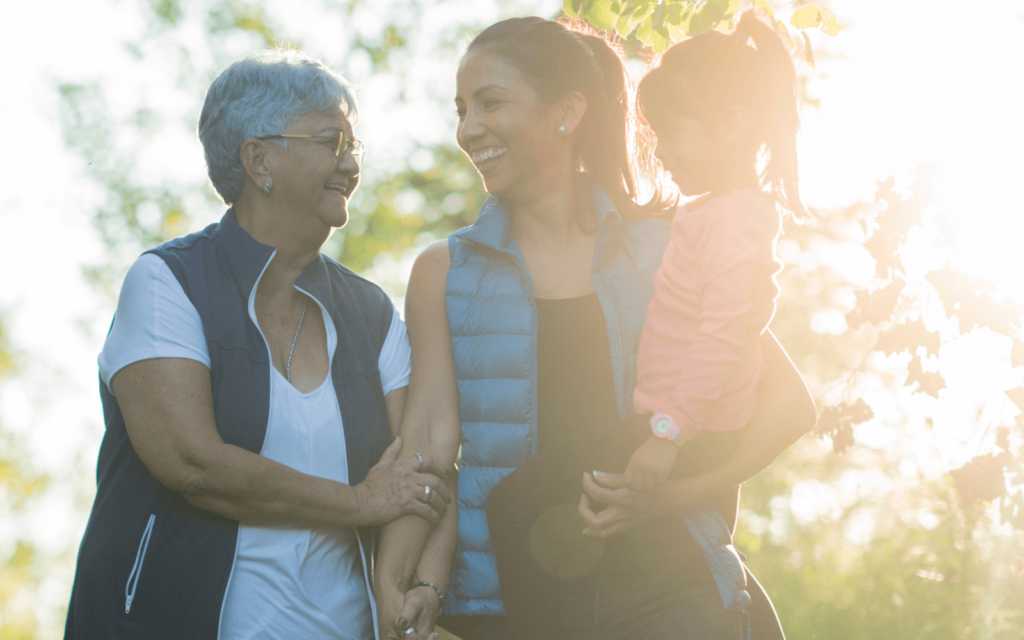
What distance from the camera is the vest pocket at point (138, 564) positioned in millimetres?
2123

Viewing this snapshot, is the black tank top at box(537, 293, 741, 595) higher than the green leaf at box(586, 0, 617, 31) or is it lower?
lower

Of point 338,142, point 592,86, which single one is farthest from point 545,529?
point 592,86

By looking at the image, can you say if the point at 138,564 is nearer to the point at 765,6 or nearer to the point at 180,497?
the point at 180,497

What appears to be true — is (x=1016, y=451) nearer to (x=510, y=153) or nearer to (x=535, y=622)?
(x=535, y=622)

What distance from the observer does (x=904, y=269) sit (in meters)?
2.54

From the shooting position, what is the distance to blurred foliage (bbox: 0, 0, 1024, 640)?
255 centimetres

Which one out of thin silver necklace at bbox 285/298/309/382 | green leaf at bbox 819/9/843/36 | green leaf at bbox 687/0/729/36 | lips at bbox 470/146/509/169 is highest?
green leaf at bbox 687/0/729/36

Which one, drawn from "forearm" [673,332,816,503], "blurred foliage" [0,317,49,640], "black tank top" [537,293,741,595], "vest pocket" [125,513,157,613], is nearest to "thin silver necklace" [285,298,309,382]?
"vest pocket" [125,513,157,613]

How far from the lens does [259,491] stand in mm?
2176

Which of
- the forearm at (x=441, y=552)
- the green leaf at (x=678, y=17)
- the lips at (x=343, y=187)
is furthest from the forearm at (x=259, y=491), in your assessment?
the green leaf at (x=678, y=17)

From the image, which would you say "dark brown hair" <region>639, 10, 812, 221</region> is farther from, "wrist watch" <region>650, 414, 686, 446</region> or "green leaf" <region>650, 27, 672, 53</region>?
"wrist watch" <region>650, 414, 686, 446</region>

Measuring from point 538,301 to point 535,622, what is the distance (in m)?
0.90

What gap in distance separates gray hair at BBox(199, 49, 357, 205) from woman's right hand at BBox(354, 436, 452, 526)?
3.11 feet

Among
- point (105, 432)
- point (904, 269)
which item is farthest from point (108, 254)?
point (904, 269)
